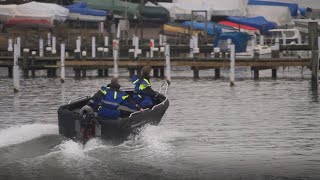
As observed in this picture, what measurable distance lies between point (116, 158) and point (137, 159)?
0.51m

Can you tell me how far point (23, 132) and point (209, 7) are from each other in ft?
185

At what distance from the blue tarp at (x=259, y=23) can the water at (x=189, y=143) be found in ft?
115

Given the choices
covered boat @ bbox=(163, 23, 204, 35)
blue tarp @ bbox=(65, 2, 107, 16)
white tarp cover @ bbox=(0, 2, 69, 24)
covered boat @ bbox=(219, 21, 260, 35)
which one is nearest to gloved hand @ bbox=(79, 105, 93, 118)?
white tarp cover @ bbox=(0, 2, 69, 24)

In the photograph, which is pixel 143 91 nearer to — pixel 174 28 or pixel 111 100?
pixel 111 100

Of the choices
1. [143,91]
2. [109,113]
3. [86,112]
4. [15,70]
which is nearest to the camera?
[86,112]

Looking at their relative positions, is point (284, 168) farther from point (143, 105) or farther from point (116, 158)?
point (143, 105)

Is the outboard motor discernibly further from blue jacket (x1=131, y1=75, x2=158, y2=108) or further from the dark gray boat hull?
blue jacket (x1=131, y1=75, x2=158, y2=108)

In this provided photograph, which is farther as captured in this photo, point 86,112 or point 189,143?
point 189,143

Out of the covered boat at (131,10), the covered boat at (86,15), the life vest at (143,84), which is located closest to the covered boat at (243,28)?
the covered boat at (131,10)

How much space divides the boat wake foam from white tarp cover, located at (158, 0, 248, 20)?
2060 inches

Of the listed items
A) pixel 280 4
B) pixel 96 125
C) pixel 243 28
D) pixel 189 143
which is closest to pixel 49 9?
pixel 243 28

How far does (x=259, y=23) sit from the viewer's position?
7688 centimetres

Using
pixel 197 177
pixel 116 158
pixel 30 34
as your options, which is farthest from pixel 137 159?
pixel 30 34

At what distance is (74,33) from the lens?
70.9 metres
